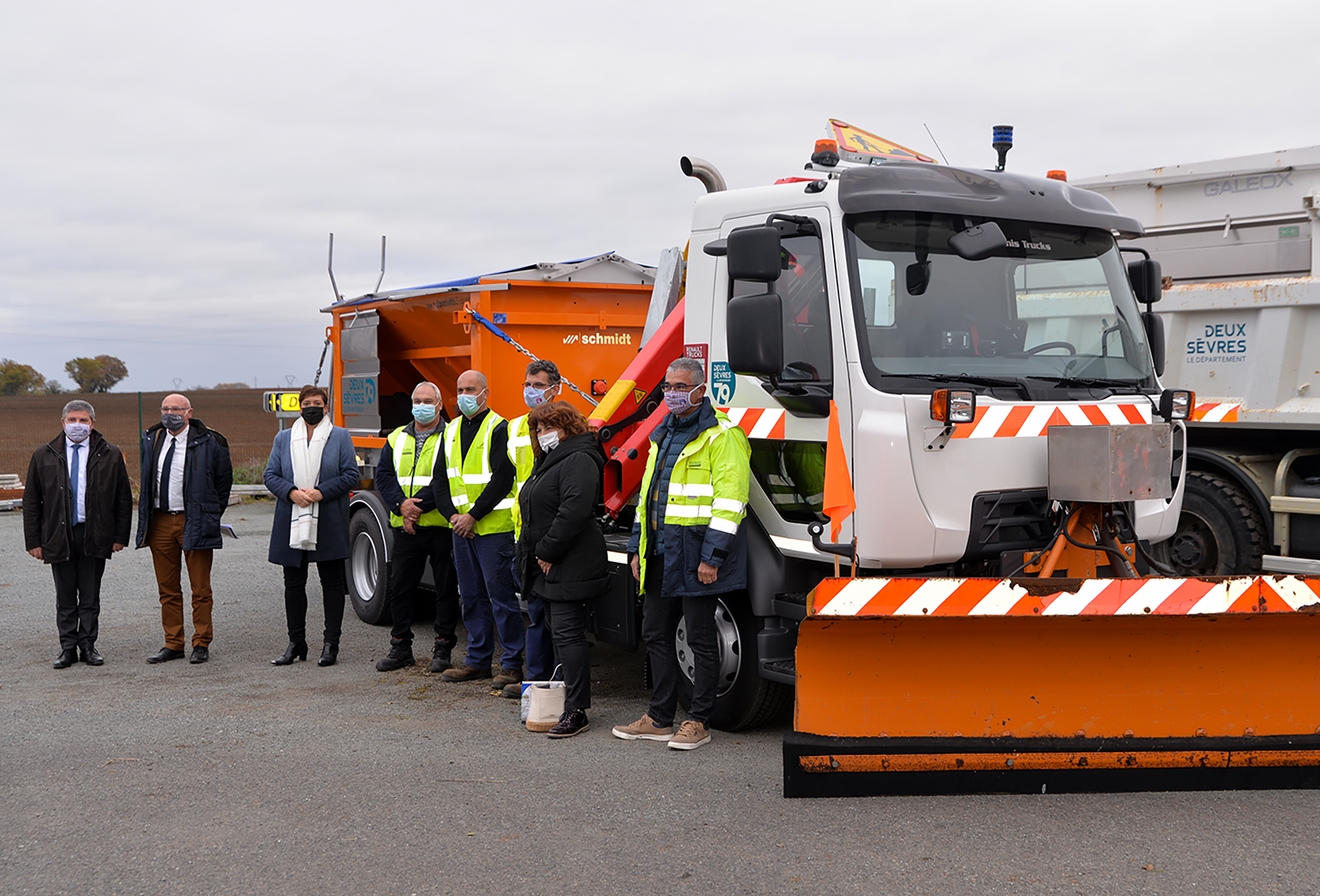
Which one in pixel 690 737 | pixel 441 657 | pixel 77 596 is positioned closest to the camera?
pixel 690 737

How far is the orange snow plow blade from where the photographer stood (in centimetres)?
443

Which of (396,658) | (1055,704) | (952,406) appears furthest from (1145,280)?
(396,658)

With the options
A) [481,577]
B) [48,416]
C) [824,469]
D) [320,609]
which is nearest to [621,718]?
[481,577]

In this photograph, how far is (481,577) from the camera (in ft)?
22.4

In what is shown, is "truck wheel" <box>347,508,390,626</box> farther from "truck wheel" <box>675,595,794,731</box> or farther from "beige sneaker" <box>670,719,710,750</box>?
"beige sneaker" <box>670,719,710,750</box>

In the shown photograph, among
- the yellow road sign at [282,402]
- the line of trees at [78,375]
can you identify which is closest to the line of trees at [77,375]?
the line of trees at [78,375]

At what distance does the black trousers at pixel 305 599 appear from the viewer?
24.3ft

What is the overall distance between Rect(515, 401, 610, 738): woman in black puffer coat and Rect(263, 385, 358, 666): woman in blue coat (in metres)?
2.19

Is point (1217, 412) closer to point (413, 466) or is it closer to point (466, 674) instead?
point (466, 674)

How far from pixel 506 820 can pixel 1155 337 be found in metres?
3.70

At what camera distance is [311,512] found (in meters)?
7.35

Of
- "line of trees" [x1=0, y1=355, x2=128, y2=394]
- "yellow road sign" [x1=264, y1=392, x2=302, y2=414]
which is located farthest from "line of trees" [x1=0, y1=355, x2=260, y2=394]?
"yellow road sign" [x1=264, y1=392, x2=302, y2=414]

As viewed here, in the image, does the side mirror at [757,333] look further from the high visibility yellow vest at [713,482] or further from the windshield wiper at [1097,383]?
the windshield wiper at [1097,383]

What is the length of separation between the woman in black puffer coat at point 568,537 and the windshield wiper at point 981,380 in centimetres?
158
